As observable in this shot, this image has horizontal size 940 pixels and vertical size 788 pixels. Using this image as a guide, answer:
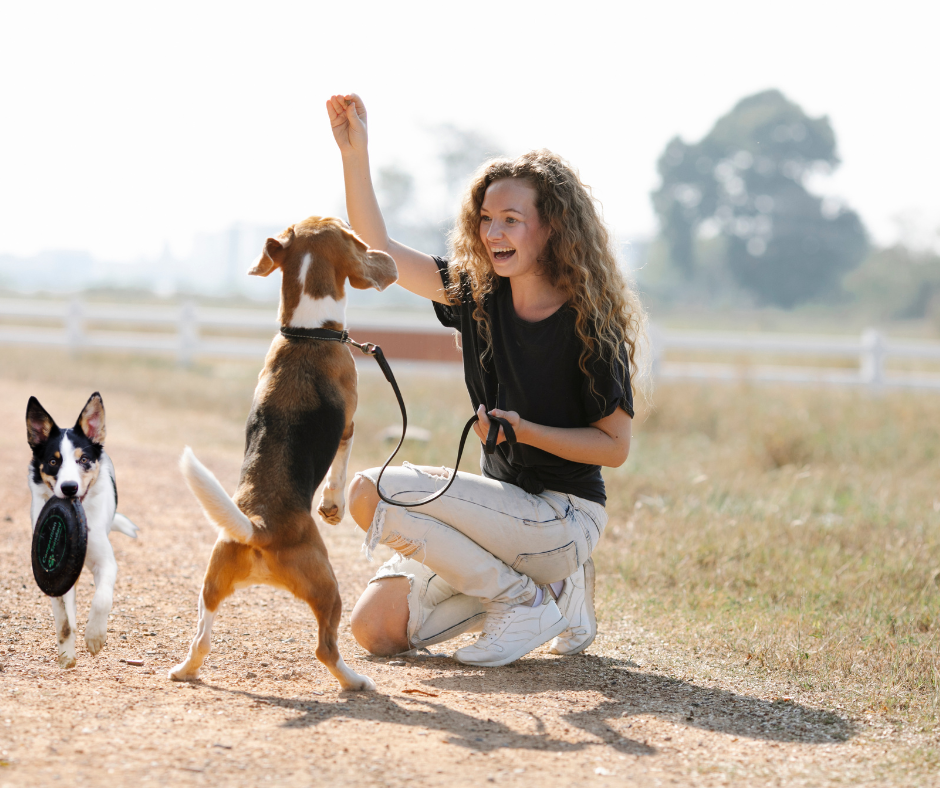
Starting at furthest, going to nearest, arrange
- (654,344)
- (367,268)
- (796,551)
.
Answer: (654,344)
(796,551)
(367,268)

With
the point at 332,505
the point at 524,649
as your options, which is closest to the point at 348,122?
the point at 332,505

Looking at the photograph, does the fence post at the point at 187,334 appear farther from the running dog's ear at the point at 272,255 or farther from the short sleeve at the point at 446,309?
the running dog's ear at the point at 272,255

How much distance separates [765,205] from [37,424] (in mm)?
70788

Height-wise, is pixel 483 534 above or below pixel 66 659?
above

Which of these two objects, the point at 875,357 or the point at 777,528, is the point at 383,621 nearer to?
the point at 777,528

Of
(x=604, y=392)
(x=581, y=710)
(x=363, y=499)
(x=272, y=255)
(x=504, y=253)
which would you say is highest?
(x=504, y=253)

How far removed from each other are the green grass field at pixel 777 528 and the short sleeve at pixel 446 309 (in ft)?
5.24

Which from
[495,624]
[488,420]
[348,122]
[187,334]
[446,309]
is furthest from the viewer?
[187,334]

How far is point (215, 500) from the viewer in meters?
2.76

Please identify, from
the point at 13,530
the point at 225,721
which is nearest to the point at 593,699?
the point at 225,721

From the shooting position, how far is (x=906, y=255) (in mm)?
61438

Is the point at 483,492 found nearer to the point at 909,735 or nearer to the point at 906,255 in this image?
the point at 909,735

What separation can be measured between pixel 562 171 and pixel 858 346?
11.9 m

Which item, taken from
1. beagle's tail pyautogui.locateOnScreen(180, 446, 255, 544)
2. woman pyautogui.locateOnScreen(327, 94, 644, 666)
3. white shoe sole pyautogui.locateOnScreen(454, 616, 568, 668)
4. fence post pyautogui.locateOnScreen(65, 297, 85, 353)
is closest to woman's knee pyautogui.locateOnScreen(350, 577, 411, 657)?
woman pyautogui.locateOnScreen(327, 94, 644, 666)
